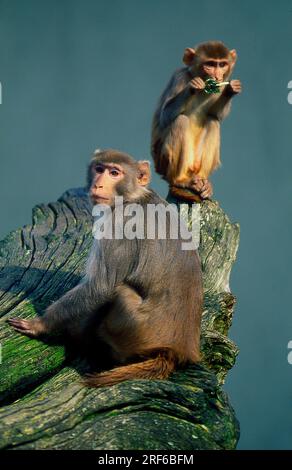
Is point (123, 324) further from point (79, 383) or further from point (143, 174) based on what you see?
point (143, 174)

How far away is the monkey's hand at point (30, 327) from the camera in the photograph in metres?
5.37

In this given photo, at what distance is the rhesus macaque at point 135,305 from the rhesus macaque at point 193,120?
110 inches

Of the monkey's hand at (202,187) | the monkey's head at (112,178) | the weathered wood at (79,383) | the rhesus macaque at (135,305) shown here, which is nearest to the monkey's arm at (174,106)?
the monkey's hand at (202,187)

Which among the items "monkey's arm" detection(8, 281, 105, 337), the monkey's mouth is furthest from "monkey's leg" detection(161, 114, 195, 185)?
"monkey's arm" detection(8, 281, 105, 337)

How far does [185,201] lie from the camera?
7.89 m

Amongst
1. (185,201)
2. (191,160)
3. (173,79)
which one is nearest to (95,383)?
(185,201)

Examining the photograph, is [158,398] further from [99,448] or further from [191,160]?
[191,160]

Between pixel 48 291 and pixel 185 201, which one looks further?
pixel 185 201

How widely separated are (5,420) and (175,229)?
189 centimetres

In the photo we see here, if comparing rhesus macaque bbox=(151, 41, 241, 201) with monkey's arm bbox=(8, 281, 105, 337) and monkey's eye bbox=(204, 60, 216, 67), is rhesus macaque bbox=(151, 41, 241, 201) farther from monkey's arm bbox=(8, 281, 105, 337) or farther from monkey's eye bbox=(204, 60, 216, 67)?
monkey's arm bbox=(8, 281, 105, 337)

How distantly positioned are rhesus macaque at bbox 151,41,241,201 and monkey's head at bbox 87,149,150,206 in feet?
7.93

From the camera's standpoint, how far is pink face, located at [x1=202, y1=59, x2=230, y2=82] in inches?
323

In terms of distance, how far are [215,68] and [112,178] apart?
125 inches

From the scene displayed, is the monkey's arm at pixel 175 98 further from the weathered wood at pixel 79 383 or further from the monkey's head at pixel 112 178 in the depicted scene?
the monkey's head at pixel 112 178
